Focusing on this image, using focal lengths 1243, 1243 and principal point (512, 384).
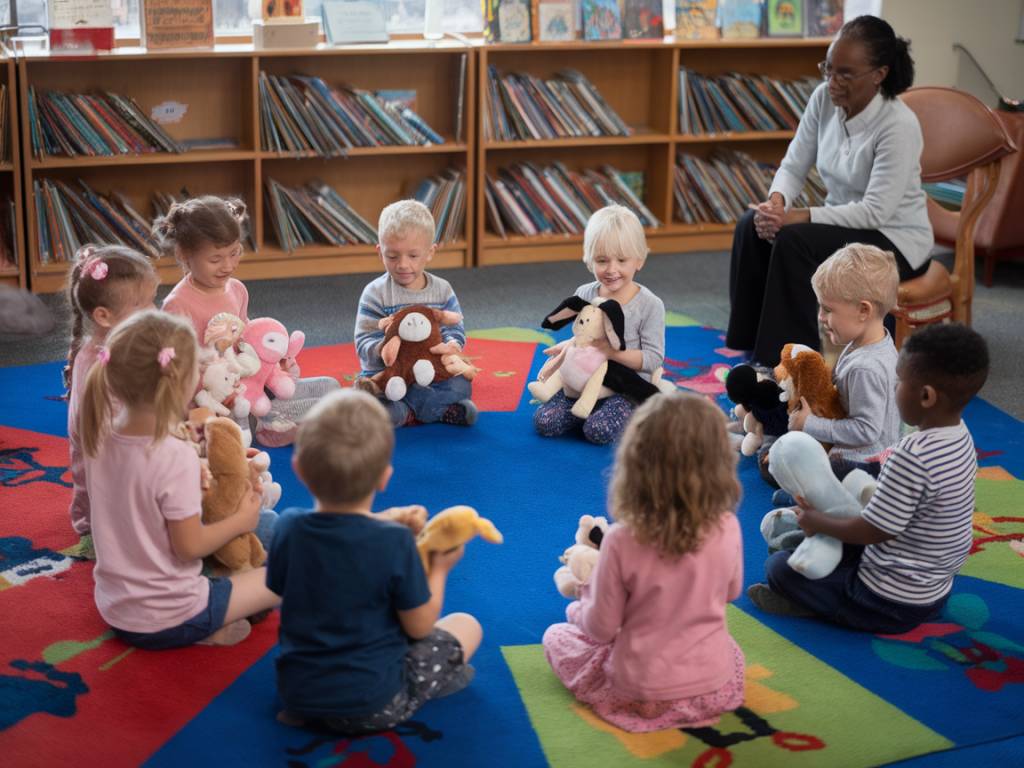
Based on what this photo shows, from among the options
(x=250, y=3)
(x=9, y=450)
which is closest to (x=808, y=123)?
(x=250, y=3)

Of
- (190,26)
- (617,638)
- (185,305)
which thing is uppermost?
(190,26)

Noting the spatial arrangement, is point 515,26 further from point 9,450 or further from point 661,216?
point 9,450

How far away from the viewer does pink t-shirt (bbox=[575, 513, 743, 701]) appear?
203 cm


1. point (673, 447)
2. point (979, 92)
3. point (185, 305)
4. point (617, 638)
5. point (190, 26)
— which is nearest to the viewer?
point (673, 447)

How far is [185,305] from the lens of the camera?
3.19 metres

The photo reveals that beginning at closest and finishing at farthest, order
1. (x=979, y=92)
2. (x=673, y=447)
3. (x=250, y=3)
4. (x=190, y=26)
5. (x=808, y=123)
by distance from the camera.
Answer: (x=673, y=447) < (x=808, y=123) < (x=190, y=26) < (x=250, y=3) < (x=979, y=92)

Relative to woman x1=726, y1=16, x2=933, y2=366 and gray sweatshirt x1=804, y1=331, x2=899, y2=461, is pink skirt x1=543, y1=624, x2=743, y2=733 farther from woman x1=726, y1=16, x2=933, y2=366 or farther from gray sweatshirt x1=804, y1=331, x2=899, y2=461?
woman x1=726, y1=16, x2=933, y2=366

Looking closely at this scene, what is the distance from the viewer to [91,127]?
15.4 ft

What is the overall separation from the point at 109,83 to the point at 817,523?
3.56 meters

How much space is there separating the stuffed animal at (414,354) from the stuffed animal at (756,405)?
0.79 metres

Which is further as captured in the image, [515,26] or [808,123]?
[515,26]

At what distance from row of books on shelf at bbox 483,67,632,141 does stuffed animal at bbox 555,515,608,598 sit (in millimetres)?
3121

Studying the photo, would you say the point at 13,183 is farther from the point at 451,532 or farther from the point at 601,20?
the point at 451,532

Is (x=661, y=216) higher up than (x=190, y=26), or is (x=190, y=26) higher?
(x=190, y=26)
